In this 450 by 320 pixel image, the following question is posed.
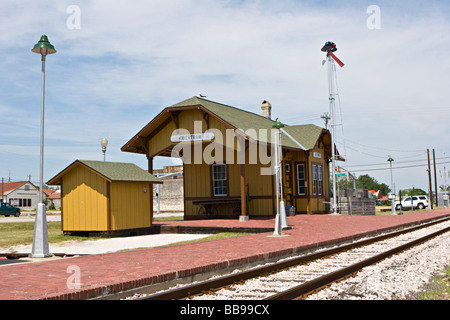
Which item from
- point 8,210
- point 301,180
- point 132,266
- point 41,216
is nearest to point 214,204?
point 301,180

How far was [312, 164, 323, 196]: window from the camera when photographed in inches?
1090

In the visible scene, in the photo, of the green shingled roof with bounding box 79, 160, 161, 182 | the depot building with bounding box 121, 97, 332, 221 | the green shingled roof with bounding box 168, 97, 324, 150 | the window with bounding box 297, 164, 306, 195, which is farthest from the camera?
the window with bounding box 297, 164, 306, 195

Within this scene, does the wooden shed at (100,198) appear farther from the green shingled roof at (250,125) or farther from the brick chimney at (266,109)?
the brick chimney at (266,109)

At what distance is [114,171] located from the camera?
60.8 feet

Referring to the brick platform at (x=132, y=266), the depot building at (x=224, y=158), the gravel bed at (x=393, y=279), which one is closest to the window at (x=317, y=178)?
the depot building at (x=224, y=158)

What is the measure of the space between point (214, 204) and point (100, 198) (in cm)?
781

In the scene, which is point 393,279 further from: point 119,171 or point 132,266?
point 119,171

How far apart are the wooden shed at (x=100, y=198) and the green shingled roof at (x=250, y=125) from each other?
16.6ft

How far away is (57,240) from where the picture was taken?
17.2 meters

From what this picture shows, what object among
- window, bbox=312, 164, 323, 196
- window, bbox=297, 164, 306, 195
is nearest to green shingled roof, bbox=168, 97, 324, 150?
window, bbox=297, 164, 306, 195

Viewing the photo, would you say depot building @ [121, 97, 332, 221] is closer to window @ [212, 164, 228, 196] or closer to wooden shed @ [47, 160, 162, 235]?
window @ [212, 164, 228, 196]
